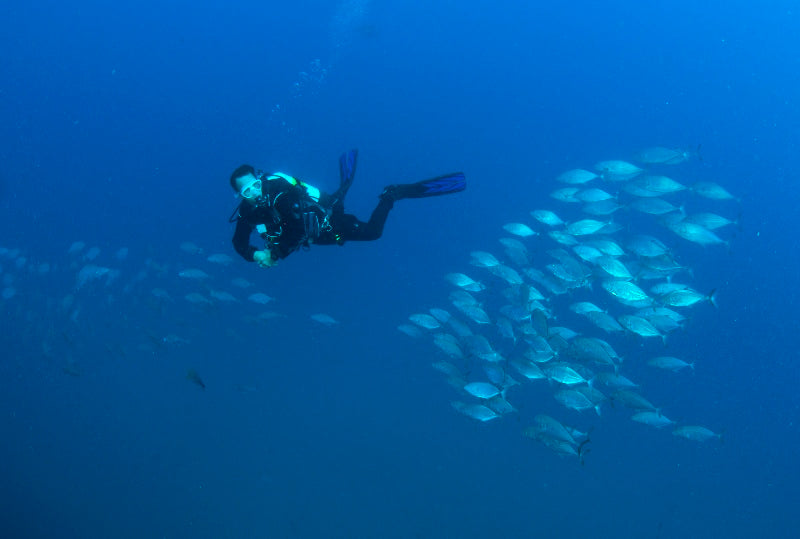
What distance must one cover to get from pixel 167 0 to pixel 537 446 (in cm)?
6403

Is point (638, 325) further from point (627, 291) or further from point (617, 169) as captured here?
point (617, 169)

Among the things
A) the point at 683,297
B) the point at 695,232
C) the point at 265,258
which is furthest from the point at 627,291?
the point at 265,258

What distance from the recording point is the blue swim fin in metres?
7.28

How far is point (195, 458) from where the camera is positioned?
1412 centimetres

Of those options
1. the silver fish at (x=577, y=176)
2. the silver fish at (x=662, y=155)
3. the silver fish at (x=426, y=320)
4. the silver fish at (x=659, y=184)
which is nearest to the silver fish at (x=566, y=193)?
the silver fish at (x=577, y=176)

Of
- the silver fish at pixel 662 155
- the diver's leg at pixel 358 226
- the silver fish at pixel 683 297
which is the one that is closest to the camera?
the diver's leg at pixel 358 226

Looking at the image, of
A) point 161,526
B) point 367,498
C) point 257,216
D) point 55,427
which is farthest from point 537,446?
point 55,427

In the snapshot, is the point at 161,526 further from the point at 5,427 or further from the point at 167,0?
the point at 167,0

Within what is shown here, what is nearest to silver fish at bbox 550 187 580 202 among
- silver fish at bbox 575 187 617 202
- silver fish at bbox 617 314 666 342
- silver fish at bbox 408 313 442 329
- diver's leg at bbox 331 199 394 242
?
silver fish at bbox 575 187 617 202

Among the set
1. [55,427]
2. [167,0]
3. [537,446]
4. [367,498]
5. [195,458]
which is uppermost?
[167,0]

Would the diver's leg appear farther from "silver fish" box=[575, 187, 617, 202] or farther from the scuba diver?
"silver fish" box=[575, 187, 617, 202]

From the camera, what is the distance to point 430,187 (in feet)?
24.0

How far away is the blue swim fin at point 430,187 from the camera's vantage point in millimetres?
7281

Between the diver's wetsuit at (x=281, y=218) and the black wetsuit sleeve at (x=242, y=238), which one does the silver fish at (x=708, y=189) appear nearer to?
the diver's wetsuit at (x=281, y=218)
